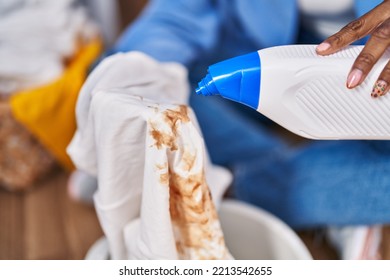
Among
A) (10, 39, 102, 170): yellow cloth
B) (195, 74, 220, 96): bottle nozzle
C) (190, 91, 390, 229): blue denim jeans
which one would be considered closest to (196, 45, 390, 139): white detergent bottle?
(195, 74, 220, 96): bottle nozzle

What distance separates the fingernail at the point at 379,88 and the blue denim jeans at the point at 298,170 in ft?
0.54

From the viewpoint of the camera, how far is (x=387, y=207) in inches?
24.0

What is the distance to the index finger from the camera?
1.47 feet

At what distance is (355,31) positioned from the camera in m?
0.46

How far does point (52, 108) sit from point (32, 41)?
0.49ft

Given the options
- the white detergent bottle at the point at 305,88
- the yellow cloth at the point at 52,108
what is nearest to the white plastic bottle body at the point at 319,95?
the white detergent bottle at the point at 305,88

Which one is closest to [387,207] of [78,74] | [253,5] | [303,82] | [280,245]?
[280,245]

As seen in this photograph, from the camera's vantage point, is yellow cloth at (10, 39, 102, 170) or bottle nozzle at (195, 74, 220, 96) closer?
bottle nozzle at (195, 74, 220, 96)

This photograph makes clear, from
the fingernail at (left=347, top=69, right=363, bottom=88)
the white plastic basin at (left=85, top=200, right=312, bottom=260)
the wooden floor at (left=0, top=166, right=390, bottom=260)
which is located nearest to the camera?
the fingernail at (left=347, top=69, right=363, bottom=88)

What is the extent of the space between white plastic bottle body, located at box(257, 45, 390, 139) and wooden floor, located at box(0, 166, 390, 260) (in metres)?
0.35

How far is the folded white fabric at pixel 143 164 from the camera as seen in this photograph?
0.48m

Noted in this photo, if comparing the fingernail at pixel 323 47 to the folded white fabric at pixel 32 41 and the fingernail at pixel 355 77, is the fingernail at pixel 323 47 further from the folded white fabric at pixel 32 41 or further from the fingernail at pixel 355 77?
the folded white fabric at pixel 32 41

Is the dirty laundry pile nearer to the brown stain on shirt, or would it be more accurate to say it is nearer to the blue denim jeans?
the blue denim jeans

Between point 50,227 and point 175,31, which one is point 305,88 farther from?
point 50,227
